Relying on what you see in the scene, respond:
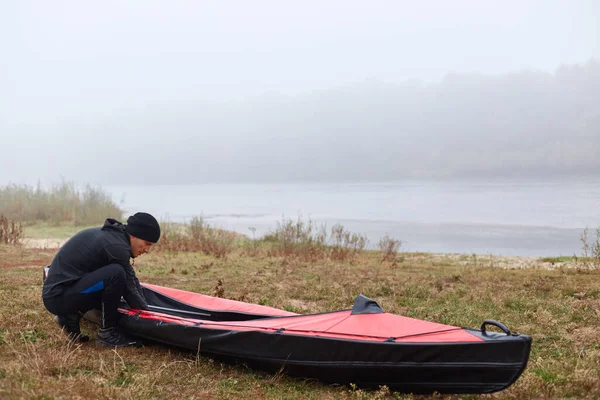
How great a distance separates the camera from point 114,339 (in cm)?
539

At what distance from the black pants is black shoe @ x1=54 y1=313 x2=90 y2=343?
208 millimetres

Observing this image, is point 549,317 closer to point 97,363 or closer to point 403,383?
point 403,383

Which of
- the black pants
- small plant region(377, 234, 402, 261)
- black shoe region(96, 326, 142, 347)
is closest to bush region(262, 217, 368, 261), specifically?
small plant region(377, 234, 402, 261)

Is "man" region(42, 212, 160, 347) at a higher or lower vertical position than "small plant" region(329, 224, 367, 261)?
higher

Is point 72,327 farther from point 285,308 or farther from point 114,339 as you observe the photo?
point 285,308

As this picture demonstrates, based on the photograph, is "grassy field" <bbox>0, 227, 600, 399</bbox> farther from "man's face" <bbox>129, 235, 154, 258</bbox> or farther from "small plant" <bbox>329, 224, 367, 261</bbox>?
"man's face" <bbox>129, 235, 154, 258</bbox>

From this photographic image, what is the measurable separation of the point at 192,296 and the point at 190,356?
1534 mm

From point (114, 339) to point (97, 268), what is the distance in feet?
2.46

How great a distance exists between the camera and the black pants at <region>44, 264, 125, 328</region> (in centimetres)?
505

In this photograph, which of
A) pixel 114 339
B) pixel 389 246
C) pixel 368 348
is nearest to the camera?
pixel 368 348

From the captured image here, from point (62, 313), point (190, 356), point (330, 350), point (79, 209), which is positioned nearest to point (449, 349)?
point (330, 350)

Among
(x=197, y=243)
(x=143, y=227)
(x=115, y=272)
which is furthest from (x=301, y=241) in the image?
(x=115, y=272)

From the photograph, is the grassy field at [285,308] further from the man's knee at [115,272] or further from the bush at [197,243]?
the bush at [197,243]

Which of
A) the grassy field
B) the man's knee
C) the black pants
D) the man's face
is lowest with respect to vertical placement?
the grassy field
